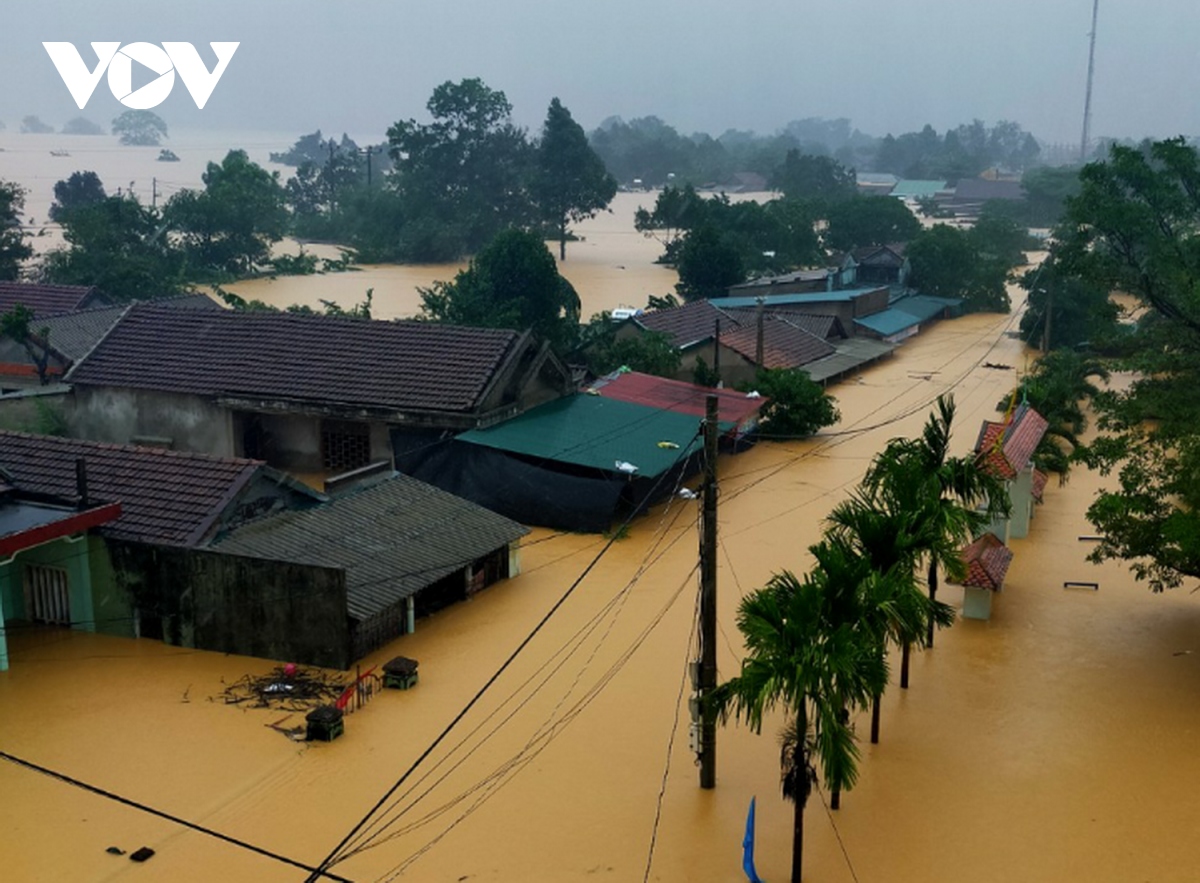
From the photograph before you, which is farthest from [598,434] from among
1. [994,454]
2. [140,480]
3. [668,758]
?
[668,758]

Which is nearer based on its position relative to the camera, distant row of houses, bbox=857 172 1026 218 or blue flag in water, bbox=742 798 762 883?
blue flag in water, bbox=742 798 762 883

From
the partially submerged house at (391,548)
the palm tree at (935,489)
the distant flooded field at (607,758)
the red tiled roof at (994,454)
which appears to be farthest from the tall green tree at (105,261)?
the palm tree at (935,489)

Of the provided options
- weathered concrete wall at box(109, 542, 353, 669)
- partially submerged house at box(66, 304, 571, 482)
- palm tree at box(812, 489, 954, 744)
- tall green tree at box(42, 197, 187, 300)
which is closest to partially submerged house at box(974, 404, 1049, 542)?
palm tree at box(812, 489, 954, 744)

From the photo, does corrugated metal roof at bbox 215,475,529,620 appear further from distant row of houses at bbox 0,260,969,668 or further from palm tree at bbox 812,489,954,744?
palm tree at bbox 812,489,954,744

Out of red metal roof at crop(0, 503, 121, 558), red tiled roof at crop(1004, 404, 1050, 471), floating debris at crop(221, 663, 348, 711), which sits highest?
red metal roof at crop(0, 503, 121, 558)

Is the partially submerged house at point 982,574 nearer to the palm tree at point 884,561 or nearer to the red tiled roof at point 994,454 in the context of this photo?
the red tiled roof at point 994,454

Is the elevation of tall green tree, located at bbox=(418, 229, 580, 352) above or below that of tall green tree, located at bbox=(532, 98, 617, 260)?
below
